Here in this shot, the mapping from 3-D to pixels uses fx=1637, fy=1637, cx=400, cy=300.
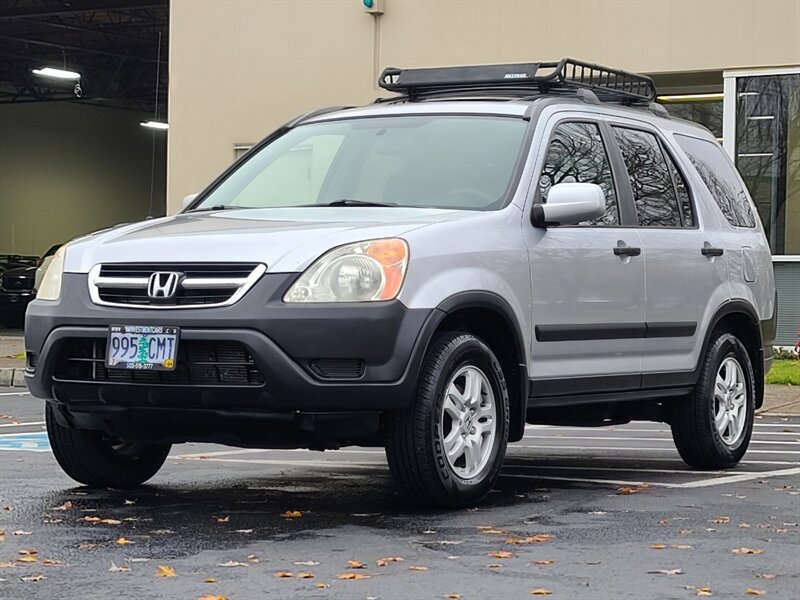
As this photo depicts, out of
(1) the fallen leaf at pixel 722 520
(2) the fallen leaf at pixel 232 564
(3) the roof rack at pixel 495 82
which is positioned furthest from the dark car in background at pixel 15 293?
(2) the fallen leaf at pixel 232 564

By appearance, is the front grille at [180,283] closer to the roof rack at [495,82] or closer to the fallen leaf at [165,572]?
the fallen leaf at [165,572]

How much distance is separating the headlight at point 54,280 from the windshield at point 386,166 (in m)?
1.08

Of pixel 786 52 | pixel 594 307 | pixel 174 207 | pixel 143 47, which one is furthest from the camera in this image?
pixel 143 47

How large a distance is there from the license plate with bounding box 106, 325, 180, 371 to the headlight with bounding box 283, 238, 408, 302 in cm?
50

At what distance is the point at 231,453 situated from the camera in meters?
9.65

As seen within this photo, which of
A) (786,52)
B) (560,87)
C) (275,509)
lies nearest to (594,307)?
(560,87)

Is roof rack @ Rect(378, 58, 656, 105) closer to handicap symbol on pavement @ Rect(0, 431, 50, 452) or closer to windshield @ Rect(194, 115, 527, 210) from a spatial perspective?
windshield @ Rect(194, 115, 527, 210)

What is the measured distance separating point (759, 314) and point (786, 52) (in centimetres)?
943

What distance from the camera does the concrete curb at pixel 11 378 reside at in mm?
17203

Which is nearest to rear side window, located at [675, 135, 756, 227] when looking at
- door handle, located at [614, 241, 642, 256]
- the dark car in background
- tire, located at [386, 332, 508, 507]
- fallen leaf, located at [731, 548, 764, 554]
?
door handle, located at [614, 241, 642, 256]

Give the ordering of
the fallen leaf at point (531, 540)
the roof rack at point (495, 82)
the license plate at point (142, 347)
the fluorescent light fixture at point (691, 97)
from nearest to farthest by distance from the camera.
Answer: the fallen leaf at point (531, 540) < the license plate at point (142, 347) < the roof rack at point (495, 82) < the fluorescent light fixture at point (691, 97)

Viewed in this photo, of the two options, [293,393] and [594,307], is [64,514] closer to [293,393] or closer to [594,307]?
[293,393]

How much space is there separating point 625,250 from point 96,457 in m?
2.69

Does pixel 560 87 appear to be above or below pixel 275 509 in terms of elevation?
above
